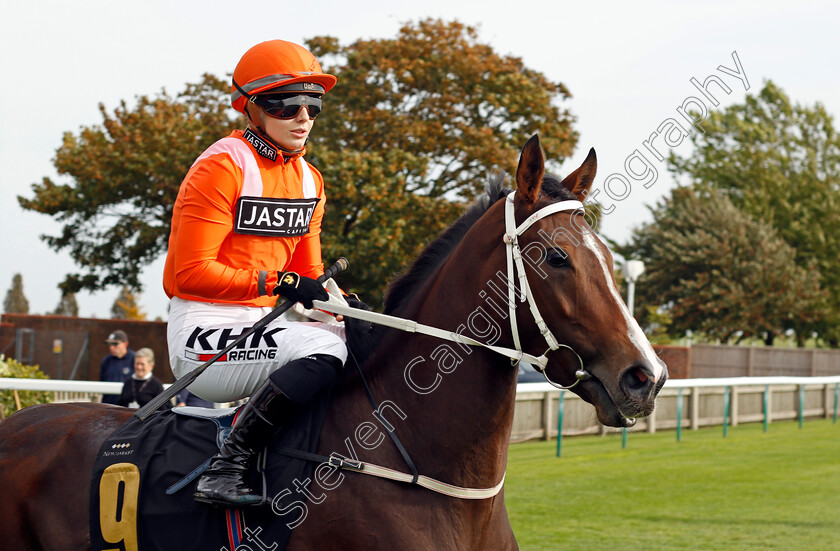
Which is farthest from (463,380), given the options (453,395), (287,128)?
(287,128)

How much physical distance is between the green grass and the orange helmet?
16.8 ft

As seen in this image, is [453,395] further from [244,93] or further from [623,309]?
[244,93]

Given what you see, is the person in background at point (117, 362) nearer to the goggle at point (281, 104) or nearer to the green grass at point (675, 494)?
the green grass at point (675, 494)

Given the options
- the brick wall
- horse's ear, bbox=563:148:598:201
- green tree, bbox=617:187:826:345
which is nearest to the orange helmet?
horse's ear, bbox=563:148:598:201

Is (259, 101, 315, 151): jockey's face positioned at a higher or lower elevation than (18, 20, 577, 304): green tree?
lower

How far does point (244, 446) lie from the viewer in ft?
9.36

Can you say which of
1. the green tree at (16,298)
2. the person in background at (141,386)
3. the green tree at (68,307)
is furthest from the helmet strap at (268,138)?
the green tree at (16,298)

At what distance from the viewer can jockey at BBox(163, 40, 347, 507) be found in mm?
2846

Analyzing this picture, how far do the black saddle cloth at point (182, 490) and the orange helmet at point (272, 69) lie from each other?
1.15 metres

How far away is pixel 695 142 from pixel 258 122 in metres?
45.1

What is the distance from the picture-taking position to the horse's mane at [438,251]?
3107 millimetres

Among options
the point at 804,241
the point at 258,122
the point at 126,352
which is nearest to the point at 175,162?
the point at 126,352

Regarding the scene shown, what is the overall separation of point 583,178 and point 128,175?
2013 cm

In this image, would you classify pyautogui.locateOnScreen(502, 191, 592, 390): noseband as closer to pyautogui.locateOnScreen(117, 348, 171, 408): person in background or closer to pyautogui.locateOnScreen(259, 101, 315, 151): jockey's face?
pyautogui.locateOnScreen(259, 101, 315, 151): jockey's face
